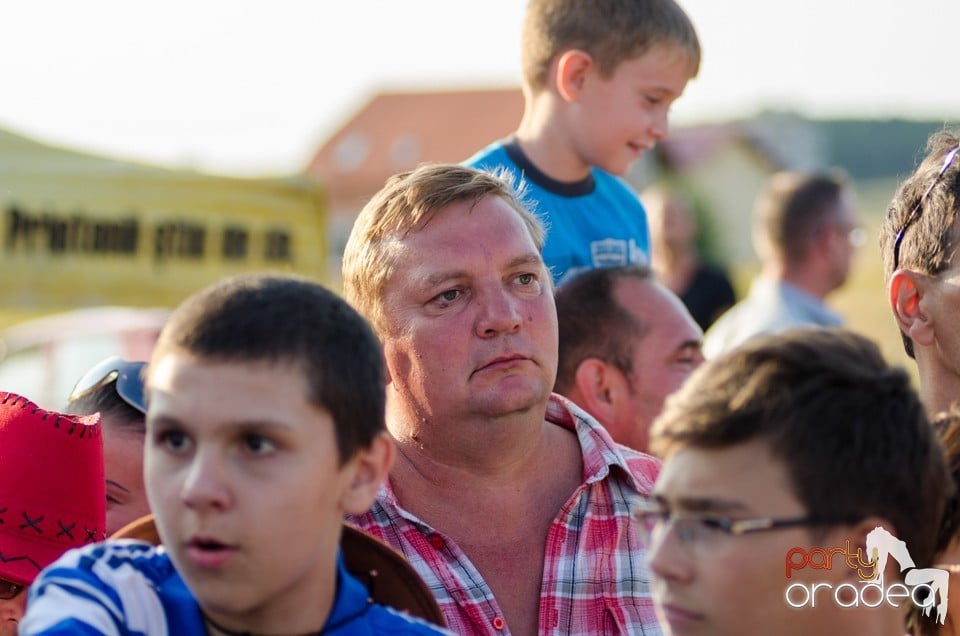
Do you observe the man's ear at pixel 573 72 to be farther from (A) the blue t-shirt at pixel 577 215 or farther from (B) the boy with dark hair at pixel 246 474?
(B) the boy with dark hair at pixel 246 474

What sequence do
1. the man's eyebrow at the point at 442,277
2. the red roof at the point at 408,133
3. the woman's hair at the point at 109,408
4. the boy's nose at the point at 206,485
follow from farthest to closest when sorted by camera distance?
the red roof at the point at 408,133 < the woman's hair at the point at 109,408 < the man's eyebrow at the point at 442,277 < the boy's nose at the point at 206,485

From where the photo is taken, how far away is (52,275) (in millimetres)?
8484

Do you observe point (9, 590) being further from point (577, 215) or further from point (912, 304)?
point (577, 215)

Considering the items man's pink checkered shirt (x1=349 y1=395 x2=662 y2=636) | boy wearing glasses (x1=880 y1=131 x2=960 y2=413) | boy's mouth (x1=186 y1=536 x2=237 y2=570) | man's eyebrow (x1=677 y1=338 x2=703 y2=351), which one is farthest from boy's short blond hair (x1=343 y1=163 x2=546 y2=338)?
boy's mouth (x1=186 y1=536 x2=237 y2=570)

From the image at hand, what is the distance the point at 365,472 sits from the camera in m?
2.03

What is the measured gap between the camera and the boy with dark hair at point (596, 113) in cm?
442

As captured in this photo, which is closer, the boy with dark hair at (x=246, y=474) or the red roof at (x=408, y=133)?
the boy with dark hair at (x=246, y=474)

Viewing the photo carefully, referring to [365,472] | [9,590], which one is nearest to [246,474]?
[365,472]

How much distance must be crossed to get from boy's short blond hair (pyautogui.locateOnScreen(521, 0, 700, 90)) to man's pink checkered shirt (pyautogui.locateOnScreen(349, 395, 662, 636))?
6.77 ft

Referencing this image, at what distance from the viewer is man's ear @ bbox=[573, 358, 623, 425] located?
157 inches

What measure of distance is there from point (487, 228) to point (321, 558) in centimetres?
115

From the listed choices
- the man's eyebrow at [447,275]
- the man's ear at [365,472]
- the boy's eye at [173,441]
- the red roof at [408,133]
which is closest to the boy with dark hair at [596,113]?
the man's eyebrow at [447,275]

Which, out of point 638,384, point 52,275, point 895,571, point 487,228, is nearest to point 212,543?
point 895,571

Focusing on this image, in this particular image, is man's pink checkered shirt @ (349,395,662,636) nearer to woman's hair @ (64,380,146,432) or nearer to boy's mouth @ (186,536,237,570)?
woman's hair @ (64,380,146,432)
